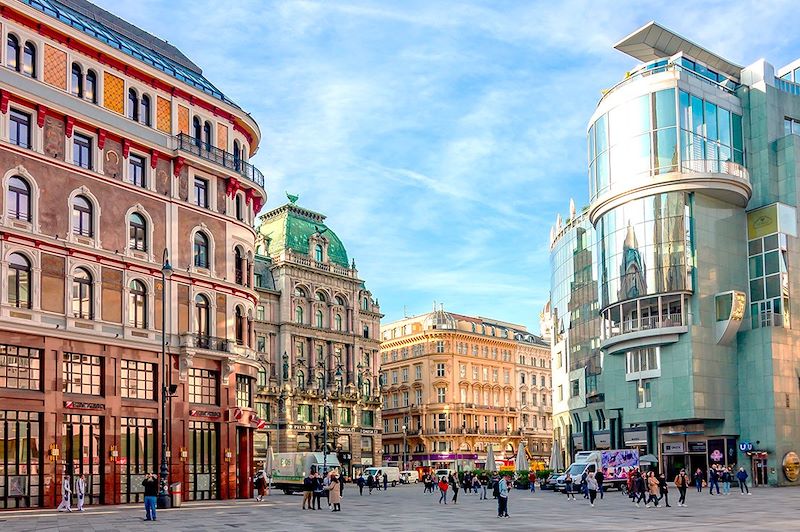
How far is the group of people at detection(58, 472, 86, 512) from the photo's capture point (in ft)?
128

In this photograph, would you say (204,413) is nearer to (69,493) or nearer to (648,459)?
(69,493)

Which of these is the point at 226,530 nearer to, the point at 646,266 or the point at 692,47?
the point at 646,266

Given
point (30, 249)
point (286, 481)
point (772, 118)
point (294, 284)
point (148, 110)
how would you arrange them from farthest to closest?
point (294, 284) < point (772, 118) < point (286, 481) < point (148, 110) < point (30, 249)

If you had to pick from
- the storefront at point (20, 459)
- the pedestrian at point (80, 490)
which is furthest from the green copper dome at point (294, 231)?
the pedestrian at point (80, 490)

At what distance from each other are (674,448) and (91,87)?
162 ft

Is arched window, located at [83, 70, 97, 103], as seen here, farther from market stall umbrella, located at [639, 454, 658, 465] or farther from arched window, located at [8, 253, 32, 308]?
market stall umbrella, located at [639, 454, 658, 465]

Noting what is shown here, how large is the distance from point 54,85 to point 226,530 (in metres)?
24.1

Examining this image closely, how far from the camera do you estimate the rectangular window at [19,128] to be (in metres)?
41.8

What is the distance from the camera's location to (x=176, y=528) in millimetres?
30094

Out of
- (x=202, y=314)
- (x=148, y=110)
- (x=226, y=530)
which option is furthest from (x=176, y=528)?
(x=148, y=110)

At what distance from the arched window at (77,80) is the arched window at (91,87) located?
285 millimetres

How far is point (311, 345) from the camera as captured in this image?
108375mm

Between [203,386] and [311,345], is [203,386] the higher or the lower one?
the lower one

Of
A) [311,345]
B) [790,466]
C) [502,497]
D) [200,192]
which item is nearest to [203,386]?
[200,192]
